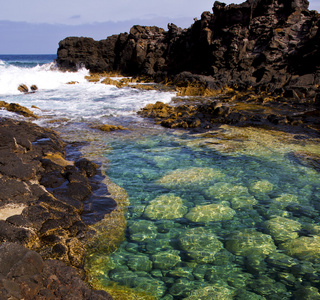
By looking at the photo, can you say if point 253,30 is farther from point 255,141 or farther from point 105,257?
point 105,257

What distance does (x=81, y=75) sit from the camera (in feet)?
139

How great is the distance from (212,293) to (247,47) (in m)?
32.1

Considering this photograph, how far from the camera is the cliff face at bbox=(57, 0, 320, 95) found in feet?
90.4

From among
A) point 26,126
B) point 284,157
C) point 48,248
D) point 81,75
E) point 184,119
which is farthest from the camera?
point 81,75

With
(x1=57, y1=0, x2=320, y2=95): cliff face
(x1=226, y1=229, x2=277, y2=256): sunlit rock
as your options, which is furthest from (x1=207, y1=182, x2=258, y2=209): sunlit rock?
(x1=57, y1=0, x2=320, y2=95): cliff face

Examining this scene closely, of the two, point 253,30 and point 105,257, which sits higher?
point 253,30

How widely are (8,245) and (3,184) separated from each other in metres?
2.90

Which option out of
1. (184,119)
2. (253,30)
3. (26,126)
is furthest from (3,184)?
(253,30)

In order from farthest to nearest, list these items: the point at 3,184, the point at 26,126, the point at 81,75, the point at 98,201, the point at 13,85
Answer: the point at 81,75
the point at 13,85
the point at 26,126
the point at 98,201
the point at 3,184

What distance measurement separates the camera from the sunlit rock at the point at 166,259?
175 inches

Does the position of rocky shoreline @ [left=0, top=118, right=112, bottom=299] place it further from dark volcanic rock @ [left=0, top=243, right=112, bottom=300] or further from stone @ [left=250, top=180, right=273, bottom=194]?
stone @ [left=250, top=180, right=273, bottom=194]

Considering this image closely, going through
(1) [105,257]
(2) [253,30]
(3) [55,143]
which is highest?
(2) [253,30]

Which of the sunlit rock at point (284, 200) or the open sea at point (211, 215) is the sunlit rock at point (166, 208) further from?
the sunlit rock at point (284, 200)

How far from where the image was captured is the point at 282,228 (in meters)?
5.46
